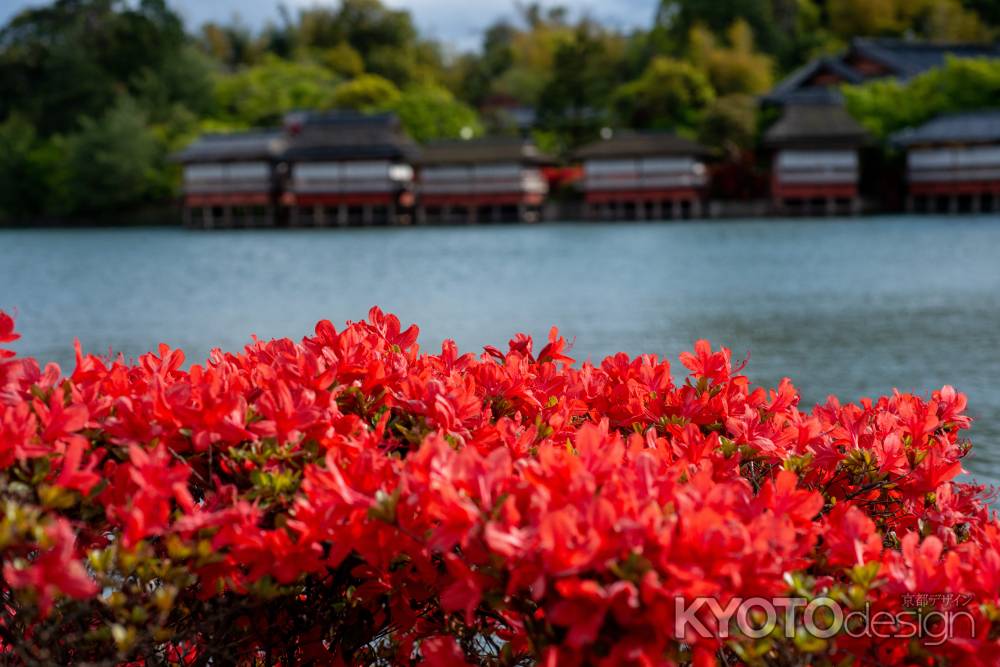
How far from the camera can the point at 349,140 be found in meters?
49.8

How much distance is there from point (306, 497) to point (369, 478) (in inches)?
4.4

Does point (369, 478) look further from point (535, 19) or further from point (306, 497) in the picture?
point (535, 19)

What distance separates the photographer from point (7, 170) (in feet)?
189

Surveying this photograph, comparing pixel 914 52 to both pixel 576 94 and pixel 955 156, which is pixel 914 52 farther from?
pixel 576 94

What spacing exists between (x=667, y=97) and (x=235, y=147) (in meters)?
20.3

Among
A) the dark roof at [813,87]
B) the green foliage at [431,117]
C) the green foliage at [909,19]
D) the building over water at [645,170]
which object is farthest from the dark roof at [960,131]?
the green foliage at [431,117]

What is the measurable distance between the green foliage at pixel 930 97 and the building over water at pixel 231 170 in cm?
2565

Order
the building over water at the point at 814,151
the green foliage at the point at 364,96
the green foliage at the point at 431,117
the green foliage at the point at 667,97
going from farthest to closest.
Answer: the green foliage at the point at 364,96 < the green foliage at the point at 431,117 < the green foliage at the point at 667,97 < the building over water at the point at 814,151

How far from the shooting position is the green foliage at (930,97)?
48.8 metres

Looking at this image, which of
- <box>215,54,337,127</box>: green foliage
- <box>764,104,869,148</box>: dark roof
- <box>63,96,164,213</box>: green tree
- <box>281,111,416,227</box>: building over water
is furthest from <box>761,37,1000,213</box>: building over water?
<box>63,96,164,213</box>: green tree

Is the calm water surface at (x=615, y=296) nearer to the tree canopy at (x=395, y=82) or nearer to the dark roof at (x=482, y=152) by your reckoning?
the dark roof at (x=482, y=152)

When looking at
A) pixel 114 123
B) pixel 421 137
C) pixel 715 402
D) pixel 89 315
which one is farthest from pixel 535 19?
pixel 715 402

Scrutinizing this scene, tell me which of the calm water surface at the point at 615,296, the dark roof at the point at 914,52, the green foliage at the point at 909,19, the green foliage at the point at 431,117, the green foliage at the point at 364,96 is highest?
the green foliage at the point at 909,19

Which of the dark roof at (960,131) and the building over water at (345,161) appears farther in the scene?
the building over water at (345,161)
